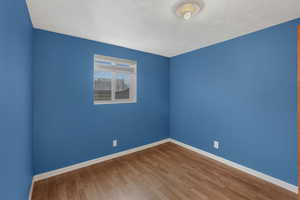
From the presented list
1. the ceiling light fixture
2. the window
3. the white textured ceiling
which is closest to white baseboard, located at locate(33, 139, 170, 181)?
the window

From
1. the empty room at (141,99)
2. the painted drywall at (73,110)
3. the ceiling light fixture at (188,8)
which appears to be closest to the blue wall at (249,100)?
the empty room at (141,99)

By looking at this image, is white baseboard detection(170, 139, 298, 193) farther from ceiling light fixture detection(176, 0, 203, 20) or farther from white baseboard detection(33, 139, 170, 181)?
ceiling light fixture detection(176, 0, 203, 20)

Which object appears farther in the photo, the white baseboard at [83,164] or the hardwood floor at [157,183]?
the white baseboard at [83,164]

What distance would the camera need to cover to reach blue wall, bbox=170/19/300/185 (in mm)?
1798

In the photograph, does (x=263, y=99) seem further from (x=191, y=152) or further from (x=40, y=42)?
(x=40, y=42)

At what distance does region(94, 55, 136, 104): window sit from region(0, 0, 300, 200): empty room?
2 centimetres

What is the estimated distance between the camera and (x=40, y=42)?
76.7 inches

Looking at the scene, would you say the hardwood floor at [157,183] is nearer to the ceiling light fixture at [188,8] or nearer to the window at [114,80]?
the window at [114,80]

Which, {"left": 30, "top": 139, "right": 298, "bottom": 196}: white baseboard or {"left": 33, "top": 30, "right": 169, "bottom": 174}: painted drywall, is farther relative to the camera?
{"left": 33, "top": 30, "right": 169, "bottom": 174}: painted drywall

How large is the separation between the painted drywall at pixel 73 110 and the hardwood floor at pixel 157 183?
0.33 meters

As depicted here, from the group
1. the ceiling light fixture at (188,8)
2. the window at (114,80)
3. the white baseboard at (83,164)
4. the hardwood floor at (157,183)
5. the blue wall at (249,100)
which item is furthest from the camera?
the window at (114,80)

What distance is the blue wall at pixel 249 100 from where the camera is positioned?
1798mm

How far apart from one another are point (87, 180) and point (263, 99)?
3.08 m

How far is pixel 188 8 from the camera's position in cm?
149
